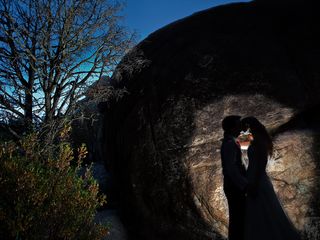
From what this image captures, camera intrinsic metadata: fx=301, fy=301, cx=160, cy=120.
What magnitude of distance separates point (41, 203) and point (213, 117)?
3.01 meters

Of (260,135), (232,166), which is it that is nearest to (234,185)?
(232,166)

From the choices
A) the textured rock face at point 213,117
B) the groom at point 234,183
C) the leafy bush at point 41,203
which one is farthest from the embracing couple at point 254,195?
the leafy bush at point 41,203

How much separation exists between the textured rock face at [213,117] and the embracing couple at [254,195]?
1.18m

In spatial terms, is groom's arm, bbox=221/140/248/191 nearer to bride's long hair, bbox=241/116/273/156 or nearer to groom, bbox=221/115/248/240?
groom, bbox=221/115/248/240

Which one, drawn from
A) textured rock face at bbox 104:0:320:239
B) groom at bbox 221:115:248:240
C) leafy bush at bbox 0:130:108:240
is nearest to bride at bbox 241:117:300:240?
groom at bbox 221:115:248:240

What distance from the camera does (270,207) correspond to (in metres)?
3.25

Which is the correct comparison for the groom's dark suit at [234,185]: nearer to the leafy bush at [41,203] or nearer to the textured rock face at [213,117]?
the textured rock face at [213,117]

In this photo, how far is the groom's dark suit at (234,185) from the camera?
3502 millimetres

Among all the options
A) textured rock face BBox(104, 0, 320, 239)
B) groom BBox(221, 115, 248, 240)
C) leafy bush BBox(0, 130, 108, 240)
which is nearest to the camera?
leafy bush BBox(0, 130, 108, 240)

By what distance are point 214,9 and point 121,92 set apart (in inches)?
106

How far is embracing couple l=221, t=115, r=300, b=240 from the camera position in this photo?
10.6 feet

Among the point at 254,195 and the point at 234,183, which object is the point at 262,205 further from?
the point at 234,183

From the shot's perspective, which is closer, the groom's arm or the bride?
the bride

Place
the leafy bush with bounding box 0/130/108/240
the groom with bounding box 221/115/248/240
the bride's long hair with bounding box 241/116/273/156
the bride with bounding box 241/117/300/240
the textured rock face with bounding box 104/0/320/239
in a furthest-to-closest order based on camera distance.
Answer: the textured rock face with bounding box 104/0/320/239 → the groom with bounding box 221/115/248/240 → the bride's long hair with bounding box 241/116/273/156 → the bride with bounding box 241/117/300/240 → the leafy bush with bounding box 0/130/108/240
